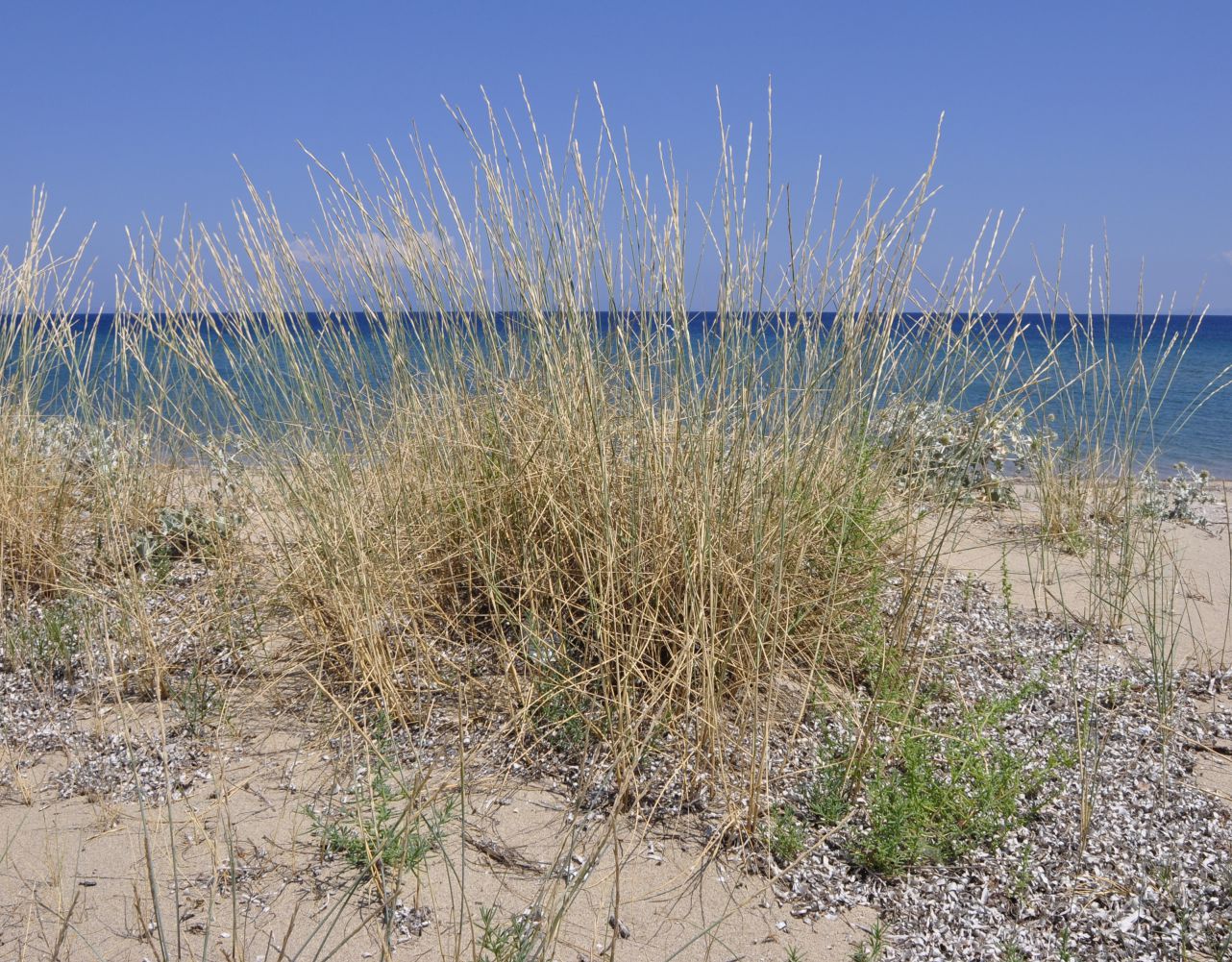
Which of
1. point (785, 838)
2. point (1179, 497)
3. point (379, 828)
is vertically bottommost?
point (785, 838)

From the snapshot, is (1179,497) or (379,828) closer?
(379,828)

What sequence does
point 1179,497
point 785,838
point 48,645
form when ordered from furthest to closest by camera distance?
point 1179,497
point 48,645
point 785,838

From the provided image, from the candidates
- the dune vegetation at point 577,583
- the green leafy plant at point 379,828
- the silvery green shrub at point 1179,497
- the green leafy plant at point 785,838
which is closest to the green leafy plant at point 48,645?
the dune vegetation at point 577,583

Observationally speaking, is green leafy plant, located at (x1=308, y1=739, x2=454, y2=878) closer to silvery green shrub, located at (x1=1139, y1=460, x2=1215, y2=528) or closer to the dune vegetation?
the dune vegetation

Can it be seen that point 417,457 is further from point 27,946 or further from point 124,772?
point 27,946

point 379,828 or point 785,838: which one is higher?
point 379,828

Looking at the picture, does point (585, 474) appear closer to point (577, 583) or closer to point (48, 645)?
point (577, 583)

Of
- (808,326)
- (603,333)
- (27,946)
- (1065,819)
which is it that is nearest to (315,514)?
(603,333)

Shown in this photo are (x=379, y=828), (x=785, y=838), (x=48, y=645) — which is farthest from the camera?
(x=48, y=645)

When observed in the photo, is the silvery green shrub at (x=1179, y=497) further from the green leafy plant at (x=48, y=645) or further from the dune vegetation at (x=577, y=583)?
the green leafy plant at (x=48, y=645)

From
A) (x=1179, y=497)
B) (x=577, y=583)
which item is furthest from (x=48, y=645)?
(x=1179, y=497)

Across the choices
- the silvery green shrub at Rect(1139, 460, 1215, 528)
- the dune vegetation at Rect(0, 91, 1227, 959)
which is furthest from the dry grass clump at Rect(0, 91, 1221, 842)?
the silvery green shrub at Rect(1139, 460, 1215, 528)

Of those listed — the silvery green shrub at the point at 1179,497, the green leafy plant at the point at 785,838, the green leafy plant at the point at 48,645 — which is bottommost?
the green leafy plant at the point at 785,838

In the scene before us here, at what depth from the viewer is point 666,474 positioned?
2.56 meters
